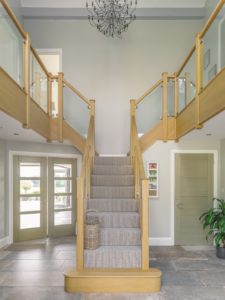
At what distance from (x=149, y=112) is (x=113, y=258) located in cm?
345

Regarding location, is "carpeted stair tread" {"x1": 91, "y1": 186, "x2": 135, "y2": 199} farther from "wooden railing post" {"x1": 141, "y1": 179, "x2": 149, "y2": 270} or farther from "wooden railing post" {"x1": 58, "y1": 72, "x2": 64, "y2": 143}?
"wooden railing post" {"x1": 141, "y1": 179, "x2": 149, "y2": 270}

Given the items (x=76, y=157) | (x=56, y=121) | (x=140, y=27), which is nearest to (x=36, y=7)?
(x=140, y=27)

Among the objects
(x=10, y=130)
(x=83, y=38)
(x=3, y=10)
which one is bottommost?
(x=10, y=130)

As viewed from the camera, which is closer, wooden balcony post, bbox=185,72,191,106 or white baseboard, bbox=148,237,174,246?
wooden balcony post, bbox=185,72,191,106

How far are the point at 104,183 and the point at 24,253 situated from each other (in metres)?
2.17

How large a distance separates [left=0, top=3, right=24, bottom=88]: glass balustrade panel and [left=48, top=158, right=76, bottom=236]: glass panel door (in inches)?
124

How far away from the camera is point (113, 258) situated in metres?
4.07

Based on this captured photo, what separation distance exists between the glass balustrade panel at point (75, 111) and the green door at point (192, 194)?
7.91 feet

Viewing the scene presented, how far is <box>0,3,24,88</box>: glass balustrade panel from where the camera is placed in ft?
12.7

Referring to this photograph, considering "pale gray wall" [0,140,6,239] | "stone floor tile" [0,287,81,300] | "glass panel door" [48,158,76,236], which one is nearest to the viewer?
"stone floor tile" [0,287,81,300]

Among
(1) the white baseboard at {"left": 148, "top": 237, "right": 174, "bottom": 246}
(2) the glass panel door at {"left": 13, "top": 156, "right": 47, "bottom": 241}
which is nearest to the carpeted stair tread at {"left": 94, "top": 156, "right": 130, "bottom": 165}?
(2) the glass panel door at {"left": 13, "top": 156, "right": 47, "bottom": 241}

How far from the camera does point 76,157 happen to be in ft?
23.7

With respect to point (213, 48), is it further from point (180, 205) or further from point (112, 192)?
point (180, 205)

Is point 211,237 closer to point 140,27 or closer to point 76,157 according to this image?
point 76,157
